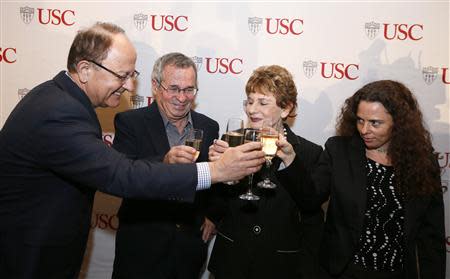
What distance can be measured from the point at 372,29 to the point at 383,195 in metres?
1.63

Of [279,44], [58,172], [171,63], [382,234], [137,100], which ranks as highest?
[279,44]

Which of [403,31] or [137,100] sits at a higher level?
[403,31]

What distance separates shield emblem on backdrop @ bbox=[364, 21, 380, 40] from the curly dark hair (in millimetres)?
1003

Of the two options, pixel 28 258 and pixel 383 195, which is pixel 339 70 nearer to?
pixel 383 195

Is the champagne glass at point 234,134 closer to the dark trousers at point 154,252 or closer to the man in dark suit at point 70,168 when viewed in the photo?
the man in dark suit at point 70,168

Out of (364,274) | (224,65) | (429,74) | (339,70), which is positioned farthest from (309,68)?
(364,274)

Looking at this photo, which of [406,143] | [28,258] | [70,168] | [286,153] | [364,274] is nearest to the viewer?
[70,168]

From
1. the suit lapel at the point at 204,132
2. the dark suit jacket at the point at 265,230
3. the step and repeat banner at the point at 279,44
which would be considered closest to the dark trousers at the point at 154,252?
the dark suit jacket at the point at 265,230

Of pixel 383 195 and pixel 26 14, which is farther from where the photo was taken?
pixel 26 14

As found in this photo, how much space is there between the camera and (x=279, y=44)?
3.43 m

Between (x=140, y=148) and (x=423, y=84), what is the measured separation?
2437 millimetres

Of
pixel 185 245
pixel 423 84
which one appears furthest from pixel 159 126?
pixel 423 84

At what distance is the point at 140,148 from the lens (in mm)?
2449

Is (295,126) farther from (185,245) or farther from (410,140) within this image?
(185,245)
